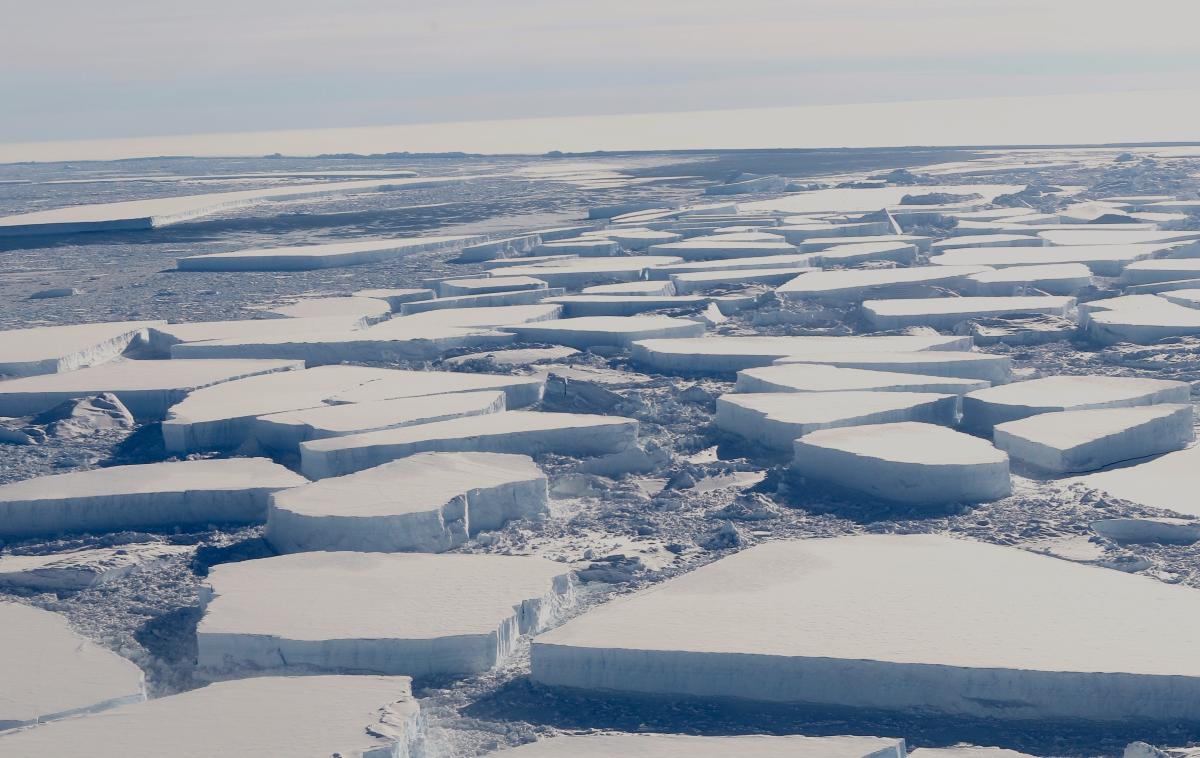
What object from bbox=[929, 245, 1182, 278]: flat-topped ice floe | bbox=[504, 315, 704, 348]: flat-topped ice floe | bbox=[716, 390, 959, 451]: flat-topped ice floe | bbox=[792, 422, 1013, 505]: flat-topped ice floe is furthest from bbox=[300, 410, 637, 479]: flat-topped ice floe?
bbox=[929, 245, 1182, 278]: flat-topped ice floe

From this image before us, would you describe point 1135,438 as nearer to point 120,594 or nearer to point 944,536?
point 944,536

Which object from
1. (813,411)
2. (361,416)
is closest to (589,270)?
(361,416)

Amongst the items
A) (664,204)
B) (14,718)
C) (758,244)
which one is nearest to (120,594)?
(14,718)

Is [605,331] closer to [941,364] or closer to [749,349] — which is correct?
[749,349]

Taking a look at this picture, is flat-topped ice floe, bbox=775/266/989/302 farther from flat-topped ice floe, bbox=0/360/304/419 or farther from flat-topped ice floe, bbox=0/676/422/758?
flat-topped ice floe, bbox=0/676/422/758

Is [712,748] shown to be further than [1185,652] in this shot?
No
